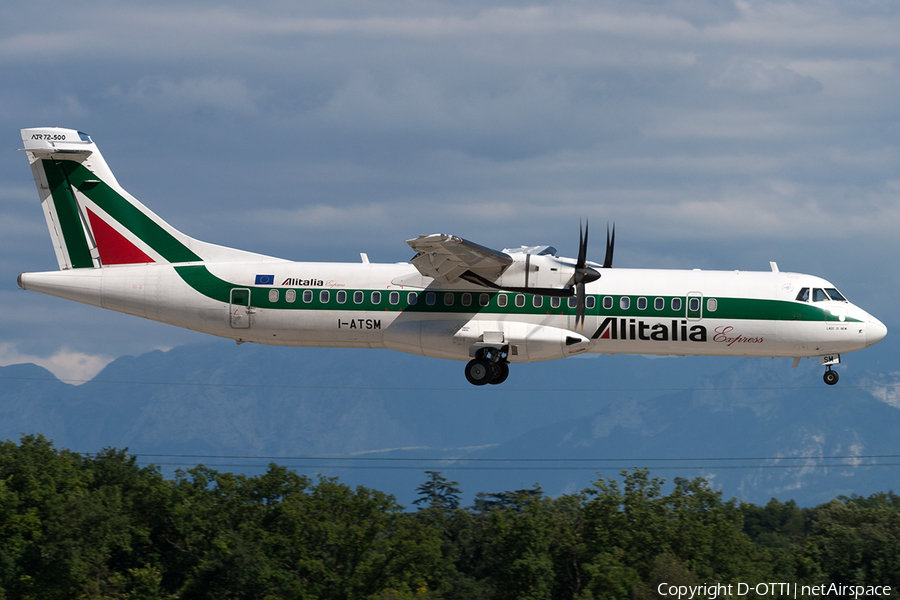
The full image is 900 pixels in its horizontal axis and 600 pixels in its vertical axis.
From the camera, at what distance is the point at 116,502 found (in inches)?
2800

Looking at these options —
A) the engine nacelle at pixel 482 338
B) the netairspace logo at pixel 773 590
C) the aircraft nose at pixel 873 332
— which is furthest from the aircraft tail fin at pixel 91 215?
the netairspace logo at pixel 773 590

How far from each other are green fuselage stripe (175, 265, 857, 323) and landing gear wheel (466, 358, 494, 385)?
1736 millimetres

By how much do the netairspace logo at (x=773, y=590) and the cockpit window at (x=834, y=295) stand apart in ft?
96.4

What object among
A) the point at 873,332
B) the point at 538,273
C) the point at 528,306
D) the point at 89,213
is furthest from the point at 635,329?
the point at 89,213

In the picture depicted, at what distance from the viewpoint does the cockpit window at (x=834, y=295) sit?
3719cm

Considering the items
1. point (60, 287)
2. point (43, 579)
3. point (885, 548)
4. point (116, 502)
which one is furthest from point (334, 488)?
point (885, 548)

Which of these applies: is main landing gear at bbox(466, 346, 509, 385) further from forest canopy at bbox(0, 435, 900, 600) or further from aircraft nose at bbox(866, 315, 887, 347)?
forest canopy at bbox(0, 435, 900, 600)

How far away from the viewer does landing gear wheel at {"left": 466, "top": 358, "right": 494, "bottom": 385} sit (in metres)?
Answer: 36.7

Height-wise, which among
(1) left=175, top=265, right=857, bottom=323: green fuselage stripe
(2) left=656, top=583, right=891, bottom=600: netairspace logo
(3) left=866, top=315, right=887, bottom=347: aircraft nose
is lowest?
(2) left=656, top=583, right=891, bottom=600: netairspace logo

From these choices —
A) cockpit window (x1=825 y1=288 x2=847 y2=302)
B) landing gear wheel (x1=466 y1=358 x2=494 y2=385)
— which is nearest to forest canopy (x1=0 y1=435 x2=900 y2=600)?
cockpit window (x1=825 y1=288 x2=847 y2=302)

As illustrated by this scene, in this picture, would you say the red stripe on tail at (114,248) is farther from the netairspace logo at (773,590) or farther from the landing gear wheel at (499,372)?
the netairspace logo at (773,590)

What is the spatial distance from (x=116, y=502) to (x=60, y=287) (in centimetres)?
3573

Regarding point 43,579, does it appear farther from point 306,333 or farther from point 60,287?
point 306,333

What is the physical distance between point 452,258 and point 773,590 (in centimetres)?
4684
